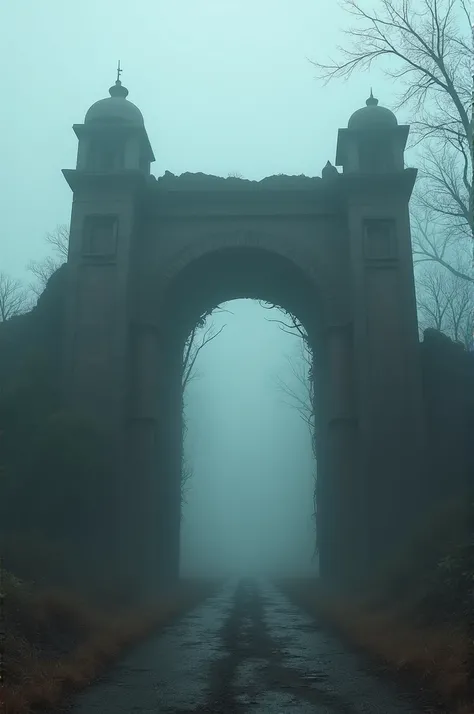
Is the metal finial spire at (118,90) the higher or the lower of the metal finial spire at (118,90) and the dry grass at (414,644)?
the higher

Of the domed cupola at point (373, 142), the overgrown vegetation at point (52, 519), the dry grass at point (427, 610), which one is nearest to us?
the dry grass at point (427, 610)

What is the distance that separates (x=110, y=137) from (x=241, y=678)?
17813 mm

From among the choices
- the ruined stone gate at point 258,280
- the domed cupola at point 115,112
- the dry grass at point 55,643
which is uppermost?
the domed cupola at point 115,112

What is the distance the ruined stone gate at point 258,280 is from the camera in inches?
774

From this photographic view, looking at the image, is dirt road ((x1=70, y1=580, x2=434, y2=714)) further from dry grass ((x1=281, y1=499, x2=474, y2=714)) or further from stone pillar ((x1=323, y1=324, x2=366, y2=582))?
stone pillar ((x1=323, y1=324, x2=366, y2=582))

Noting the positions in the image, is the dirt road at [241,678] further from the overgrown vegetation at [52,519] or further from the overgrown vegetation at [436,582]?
the overgrown vegetation at [52,519]

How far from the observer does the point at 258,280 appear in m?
24.1

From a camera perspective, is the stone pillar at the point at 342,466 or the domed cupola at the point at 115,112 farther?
the domed cupola at the point at 115,112

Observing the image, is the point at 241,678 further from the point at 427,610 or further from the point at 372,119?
the point at 372,119

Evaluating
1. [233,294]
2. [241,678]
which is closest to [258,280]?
[233,294]

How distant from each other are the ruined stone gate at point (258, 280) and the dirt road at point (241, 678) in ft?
21.1

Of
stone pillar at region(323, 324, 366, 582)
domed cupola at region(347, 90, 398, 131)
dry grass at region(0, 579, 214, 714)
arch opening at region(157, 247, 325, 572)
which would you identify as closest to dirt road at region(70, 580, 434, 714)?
dry grass at region(0, 579, 214, 714)

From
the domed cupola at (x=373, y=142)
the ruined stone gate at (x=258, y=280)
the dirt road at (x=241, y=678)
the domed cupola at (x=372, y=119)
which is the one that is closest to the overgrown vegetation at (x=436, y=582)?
the dirt road at (x=241, y=678)

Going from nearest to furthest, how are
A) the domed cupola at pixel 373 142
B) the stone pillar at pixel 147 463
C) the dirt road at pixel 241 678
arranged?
the dirt road at pixel 241 678
the stone pillar at pixel 147 463
the domed cupola at pixel 373 142
